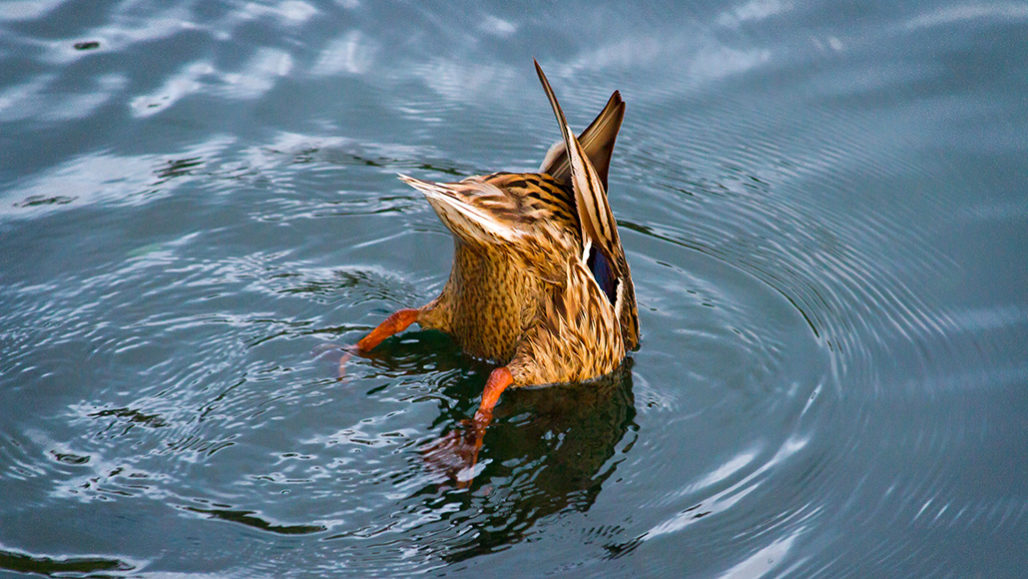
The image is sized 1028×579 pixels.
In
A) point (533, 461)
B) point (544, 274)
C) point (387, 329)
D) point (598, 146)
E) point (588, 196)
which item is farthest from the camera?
point (387, 329)

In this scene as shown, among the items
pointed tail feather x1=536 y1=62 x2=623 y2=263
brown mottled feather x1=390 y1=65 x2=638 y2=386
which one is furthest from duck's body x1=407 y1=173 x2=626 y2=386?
pointed tail feather x1=536 y1=62 x2=623 y2=263

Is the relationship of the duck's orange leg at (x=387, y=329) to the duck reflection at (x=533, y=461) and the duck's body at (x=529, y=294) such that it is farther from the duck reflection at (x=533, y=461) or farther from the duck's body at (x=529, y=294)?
the duck reflection at (x=533, y=461)

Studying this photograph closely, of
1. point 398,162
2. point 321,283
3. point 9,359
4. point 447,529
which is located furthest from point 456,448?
point 398,162

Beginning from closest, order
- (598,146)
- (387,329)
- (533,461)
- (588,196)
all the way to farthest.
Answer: (533,461) → (588,196) → (598,146) → (387,329)

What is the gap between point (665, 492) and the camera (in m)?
4.53

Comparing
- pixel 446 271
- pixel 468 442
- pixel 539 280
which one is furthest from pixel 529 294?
pixel 446 271

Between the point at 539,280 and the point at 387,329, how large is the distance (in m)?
0.90

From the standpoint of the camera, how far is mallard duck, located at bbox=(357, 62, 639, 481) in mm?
4762

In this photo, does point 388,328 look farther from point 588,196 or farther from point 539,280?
point 588,196

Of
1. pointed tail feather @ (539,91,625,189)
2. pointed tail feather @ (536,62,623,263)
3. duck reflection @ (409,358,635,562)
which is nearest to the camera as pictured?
duck reflection @ (409,358,635,562)

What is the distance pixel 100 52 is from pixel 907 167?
5613 mm

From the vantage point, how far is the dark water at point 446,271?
430 centimetres

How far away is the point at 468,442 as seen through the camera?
4.75 m

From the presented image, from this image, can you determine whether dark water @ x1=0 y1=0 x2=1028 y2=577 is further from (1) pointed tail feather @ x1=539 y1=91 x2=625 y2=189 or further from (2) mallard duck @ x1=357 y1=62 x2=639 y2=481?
(1) pointed tail feather @ x1=539 y1=91 x2=625 y2=189
